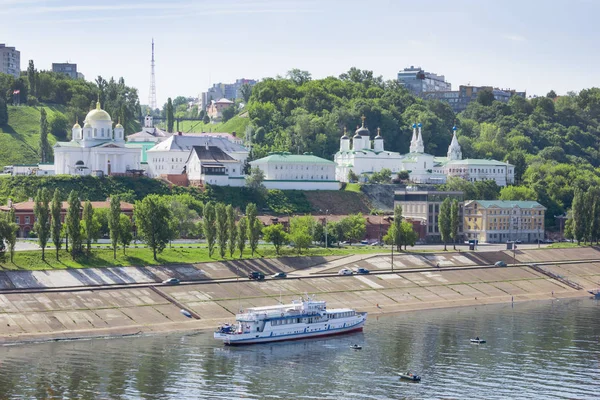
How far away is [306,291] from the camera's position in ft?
405

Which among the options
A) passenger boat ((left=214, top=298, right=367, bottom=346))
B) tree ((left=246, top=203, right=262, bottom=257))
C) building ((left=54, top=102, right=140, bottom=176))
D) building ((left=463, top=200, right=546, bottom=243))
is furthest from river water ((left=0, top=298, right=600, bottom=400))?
building ((left=54, top=102, right=140, bottom=176))

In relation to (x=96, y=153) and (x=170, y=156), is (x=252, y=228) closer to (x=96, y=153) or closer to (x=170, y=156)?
(x=96, y=153)

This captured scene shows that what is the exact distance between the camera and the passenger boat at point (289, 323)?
102 metres

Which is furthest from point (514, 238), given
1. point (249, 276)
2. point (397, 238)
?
point (249, 276)

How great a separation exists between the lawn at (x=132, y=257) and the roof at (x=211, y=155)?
1579 inches

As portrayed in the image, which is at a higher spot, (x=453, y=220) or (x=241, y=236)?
(x=453, y=220)

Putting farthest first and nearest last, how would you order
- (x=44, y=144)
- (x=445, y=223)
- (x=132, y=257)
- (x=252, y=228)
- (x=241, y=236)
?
(x=44, y=144), (x=445, y=223), (x=252, y=228), (x=241, y=236), (x=132, y=257)

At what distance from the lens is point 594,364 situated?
90562 millimetres

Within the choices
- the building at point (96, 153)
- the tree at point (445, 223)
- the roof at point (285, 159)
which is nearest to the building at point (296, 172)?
the roof at point (285, 159)

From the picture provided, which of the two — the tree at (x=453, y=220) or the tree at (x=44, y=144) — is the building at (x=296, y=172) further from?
the tree at (x=453, y=220)

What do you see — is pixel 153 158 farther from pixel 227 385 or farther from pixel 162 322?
pixel 227 385

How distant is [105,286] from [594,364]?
49.4m

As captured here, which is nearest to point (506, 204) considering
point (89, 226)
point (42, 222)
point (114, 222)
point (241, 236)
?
point (241, 236)

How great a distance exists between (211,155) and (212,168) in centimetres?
449
